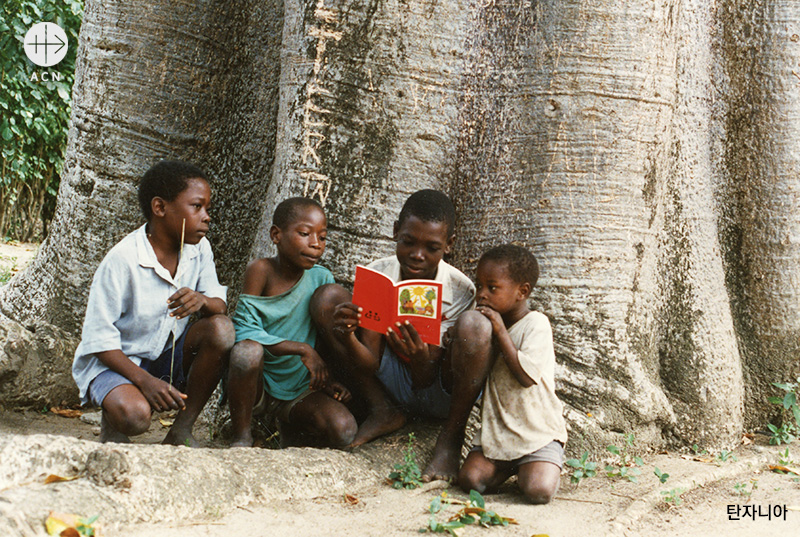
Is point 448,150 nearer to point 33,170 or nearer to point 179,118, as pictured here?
point 179,118

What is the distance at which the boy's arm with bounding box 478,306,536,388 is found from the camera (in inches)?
124

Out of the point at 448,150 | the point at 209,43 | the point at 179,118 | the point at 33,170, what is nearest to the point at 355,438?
the point at 448,150

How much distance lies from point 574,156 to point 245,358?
1.78 meters

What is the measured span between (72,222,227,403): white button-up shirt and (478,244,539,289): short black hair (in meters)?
1.28

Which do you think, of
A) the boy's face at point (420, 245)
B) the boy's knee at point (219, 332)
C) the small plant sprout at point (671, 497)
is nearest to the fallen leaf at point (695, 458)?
the small plant sprout at point (671, 497)

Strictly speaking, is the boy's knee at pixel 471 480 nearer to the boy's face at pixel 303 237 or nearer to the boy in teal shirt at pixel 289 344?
the boy in teal shirt at pixel 289 344

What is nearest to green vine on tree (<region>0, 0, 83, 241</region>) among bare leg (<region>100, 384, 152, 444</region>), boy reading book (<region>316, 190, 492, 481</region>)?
bare leg (<region>100, 384, 152, 444</region>)

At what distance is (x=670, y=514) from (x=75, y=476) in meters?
2.16

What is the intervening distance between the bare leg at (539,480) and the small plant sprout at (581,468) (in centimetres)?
26

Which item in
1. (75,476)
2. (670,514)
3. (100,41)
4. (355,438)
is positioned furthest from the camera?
(100,41)

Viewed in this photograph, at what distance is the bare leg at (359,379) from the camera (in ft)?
11.5

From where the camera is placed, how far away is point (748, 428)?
4359 millimetres

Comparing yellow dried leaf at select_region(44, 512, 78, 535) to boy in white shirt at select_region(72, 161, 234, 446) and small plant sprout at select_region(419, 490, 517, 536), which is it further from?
small plant sprout at select_region(419, 490, 517, 536)

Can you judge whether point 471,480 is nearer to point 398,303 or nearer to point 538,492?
point 538,492
